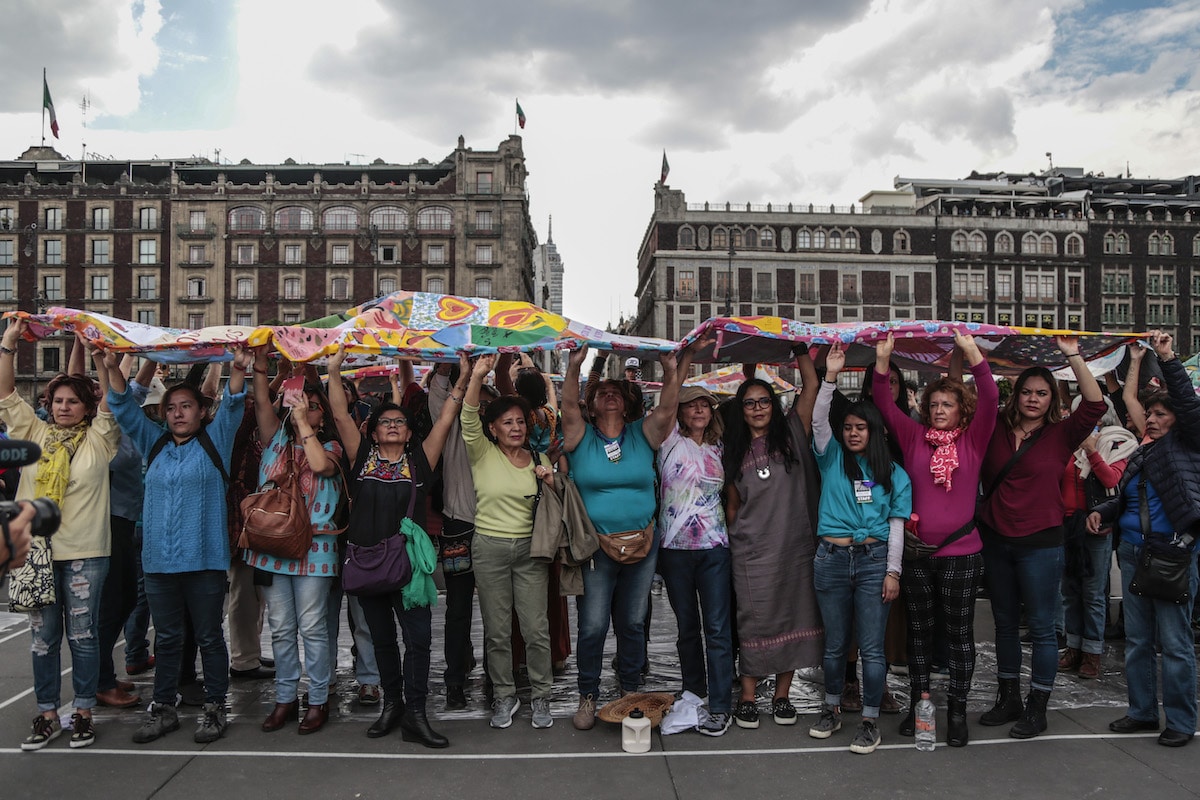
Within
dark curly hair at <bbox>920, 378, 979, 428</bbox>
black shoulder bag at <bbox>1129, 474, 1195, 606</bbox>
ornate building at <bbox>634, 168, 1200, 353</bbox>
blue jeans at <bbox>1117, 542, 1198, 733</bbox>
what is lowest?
blue jeans at <bbox>1117, 542, 1198, 733</bbox>

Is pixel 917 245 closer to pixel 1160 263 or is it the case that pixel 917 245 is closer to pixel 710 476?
pixel 1160 263

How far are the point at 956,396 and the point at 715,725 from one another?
8.31 feet

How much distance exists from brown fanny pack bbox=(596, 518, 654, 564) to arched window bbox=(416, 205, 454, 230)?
6361 cm

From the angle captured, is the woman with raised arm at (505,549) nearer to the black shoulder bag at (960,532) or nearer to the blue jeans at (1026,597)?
the black shoulder bag at (960,532)

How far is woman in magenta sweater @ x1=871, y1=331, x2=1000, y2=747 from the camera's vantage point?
17.2 feet

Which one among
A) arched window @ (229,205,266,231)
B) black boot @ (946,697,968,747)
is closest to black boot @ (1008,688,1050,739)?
black boot @ (946,697,968,747)

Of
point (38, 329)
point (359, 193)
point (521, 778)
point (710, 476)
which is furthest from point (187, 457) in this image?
point (359, 193)

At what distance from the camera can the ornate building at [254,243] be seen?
6600 centimetres

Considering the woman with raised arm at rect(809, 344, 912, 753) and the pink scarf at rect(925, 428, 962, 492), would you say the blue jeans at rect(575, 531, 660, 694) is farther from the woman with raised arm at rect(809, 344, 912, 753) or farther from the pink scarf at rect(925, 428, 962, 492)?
the pink scarf at rect(925, 428, 962, 492)

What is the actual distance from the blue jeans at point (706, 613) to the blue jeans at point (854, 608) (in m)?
0.60

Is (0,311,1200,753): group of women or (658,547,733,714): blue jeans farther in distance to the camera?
(658,547,733,714): blue jeans

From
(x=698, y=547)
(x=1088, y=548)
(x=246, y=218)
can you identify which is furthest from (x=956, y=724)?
(x=246, y=218)

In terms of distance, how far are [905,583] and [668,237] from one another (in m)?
67.5

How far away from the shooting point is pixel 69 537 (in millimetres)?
5195
